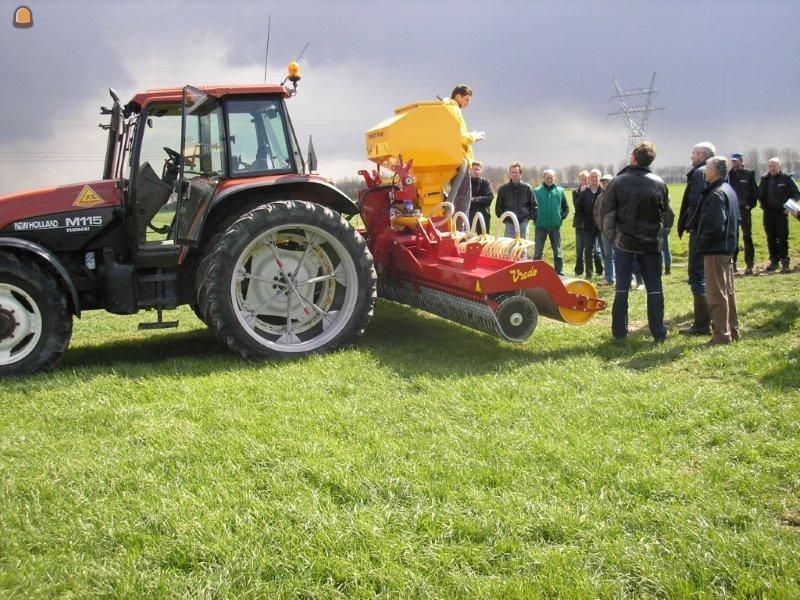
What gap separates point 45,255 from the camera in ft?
18.6

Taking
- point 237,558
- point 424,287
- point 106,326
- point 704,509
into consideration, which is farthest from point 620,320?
point 106,326

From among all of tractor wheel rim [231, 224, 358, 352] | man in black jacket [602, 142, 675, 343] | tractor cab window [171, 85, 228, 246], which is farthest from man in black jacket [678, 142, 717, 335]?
tractor cab window [171, 85, 228, 246]

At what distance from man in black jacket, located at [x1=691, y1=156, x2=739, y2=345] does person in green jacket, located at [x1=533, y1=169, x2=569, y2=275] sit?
4.90 m

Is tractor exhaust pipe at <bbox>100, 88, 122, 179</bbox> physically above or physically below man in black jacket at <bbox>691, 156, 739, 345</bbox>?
above

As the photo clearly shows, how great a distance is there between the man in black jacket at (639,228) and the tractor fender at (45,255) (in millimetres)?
4583

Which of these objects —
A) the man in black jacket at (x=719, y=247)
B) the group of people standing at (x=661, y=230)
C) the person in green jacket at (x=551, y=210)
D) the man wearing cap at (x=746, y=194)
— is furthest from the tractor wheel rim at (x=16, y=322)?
the man wearing cap at (x=746, y=194)

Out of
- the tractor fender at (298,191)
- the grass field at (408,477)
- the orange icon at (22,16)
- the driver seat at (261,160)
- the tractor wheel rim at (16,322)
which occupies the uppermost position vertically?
the orange icon at (22,16)

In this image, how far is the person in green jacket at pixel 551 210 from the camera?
37.7 ft

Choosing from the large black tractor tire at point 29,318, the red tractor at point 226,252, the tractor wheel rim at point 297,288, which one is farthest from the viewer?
the tractor wheel rim at point 297,288

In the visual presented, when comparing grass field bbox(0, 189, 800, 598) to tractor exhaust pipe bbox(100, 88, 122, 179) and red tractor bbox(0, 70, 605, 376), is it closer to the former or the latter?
red tractor bbox(0, 70, 605, 376)

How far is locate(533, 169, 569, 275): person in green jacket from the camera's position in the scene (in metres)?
11.5

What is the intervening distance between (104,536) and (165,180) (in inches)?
164

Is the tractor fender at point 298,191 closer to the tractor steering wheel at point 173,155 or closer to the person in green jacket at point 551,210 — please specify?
the tractor steering wheel at point 173,155

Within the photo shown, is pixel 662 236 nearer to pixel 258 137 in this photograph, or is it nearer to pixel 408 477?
pixel 258 137
